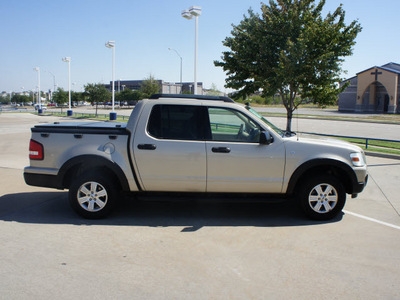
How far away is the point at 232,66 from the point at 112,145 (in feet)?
34.8

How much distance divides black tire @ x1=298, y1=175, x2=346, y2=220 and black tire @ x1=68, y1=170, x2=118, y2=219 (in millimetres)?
2844

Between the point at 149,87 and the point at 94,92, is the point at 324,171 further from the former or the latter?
the point at 149,87

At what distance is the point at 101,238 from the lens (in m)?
4.79

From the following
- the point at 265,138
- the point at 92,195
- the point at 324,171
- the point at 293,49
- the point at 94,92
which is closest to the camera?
the point at 265,138

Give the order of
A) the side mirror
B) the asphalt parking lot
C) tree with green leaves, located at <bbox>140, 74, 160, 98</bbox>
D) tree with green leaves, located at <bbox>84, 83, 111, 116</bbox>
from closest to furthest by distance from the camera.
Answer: the asphalt parking lot, the side mirror, tree with green leaves, located at <bbox>84, 83, 111, 116</bbox>, tree with green leaves, located at <bbox>140, 74, 160, 98</bbox>

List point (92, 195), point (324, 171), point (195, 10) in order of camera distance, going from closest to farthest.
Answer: point (92, 195)
point (324, 171)
point (195, 10)

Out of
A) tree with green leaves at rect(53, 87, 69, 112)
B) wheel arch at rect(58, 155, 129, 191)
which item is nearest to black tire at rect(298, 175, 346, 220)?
wheel arch at rect(58, 155, 129, 191)

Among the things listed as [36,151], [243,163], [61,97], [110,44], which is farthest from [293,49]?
[61,97]

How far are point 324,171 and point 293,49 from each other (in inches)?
322

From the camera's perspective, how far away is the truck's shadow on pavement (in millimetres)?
5457

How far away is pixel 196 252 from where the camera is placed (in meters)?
4.41

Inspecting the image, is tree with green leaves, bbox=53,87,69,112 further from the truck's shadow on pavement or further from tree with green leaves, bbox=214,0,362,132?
the truck's shadow on pavement

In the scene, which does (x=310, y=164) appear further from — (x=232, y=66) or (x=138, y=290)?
(x=232, y=66)

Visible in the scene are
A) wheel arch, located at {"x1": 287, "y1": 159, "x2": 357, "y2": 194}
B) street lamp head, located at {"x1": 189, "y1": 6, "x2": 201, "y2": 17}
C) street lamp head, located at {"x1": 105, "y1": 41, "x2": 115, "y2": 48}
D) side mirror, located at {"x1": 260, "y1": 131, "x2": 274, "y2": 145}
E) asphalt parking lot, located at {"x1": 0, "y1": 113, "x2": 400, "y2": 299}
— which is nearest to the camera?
asphalt parking lot, located at {"x1": 0, "y1": 113, "x2": 400, "y2": 299}
